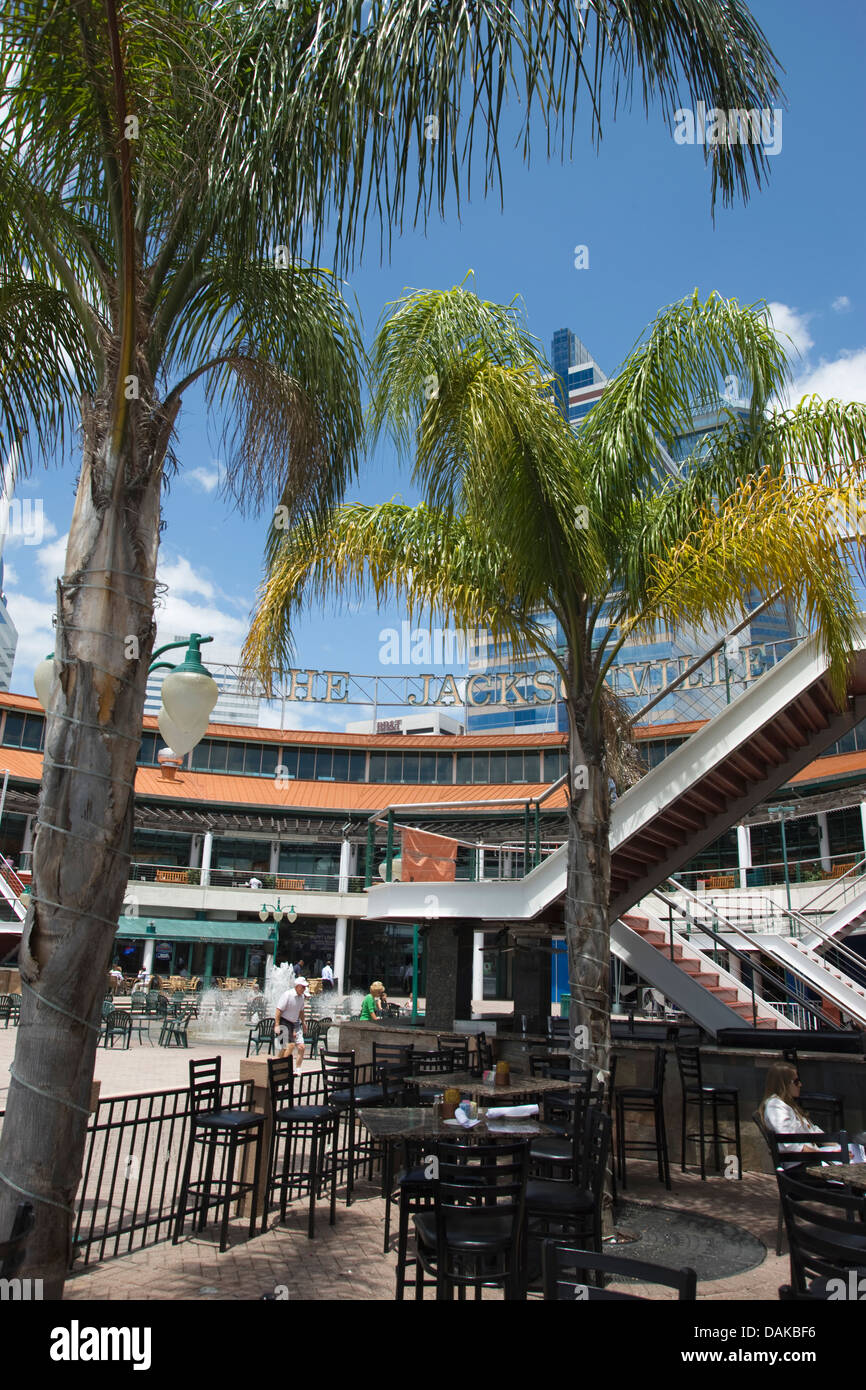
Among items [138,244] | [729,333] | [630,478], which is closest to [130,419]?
[138,244]

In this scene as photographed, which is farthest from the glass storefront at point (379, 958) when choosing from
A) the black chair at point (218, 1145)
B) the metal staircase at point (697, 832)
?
the black chair at point (218, 1145)

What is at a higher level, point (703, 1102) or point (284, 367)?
point (284, 367)

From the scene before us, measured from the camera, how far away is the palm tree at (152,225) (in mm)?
3691

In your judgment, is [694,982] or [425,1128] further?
[694,982]

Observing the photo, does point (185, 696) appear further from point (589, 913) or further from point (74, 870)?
point (589, 913)

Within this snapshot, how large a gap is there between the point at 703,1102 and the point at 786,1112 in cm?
305

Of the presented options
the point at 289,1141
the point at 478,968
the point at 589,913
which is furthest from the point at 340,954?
the point at 589,913

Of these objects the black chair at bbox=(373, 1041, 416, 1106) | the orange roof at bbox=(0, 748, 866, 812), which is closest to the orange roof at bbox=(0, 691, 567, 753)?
the orange roof at bbox=(0, 748, 866, 812)

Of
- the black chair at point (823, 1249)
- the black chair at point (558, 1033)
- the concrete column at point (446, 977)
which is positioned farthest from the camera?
the concrete column at point (446, 977)

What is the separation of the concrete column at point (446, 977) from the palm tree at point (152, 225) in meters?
11.3

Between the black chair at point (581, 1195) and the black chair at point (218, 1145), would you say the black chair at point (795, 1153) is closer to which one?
the black chair at point (581, 1195)

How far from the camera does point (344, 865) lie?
4100 cm

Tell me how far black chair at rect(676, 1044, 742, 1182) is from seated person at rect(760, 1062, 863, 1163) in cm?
249

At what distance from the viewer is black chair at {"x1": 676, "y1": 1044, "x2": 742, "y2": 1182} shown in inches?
395
